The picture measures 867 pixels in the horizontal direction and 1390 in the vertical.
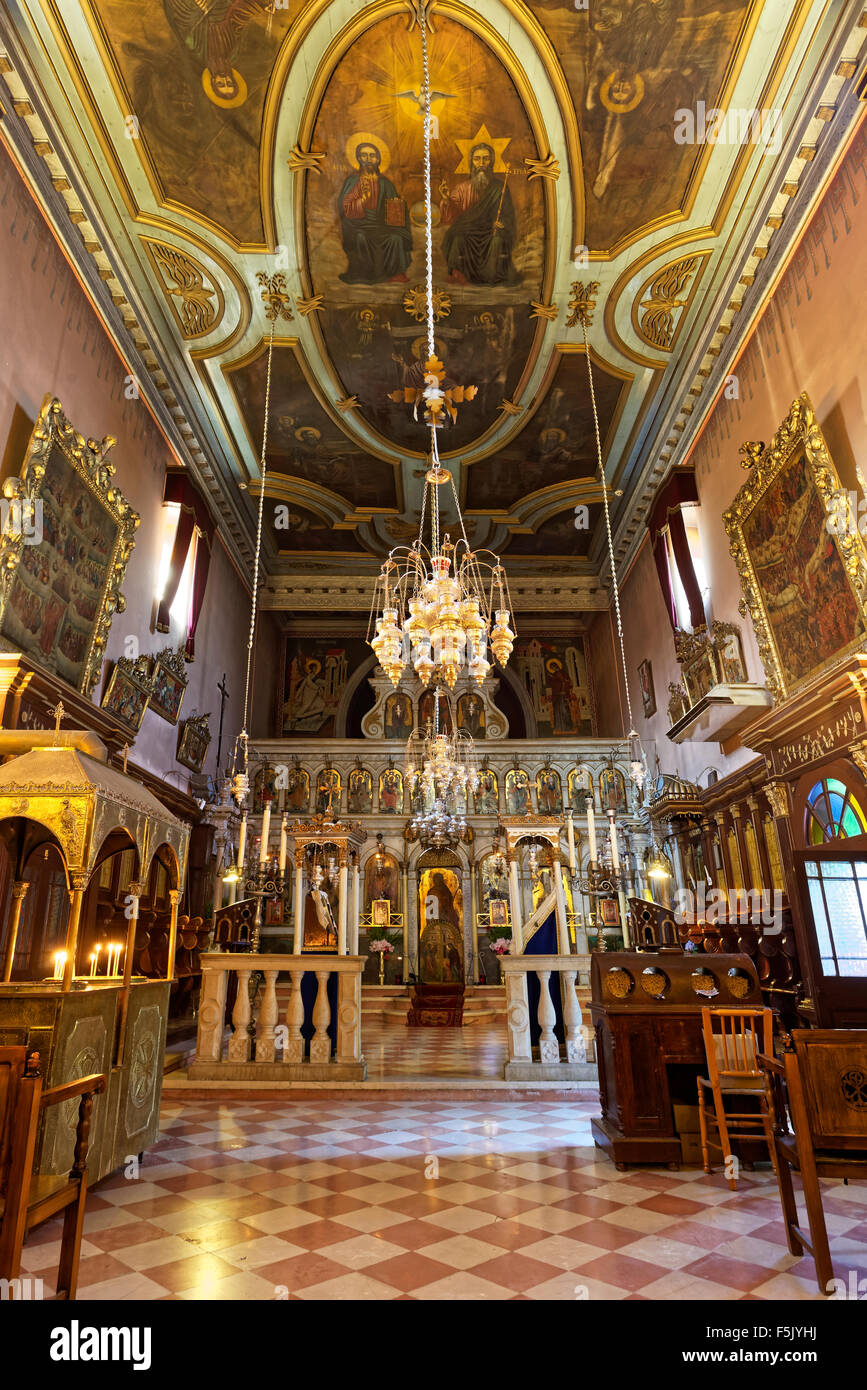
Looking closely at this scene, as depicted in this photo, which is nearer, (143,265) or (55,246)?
(55,246)

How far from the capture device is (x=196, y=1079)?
→ 21.6ft

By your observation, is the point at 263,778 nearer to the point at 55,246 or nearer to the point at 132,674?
the point at 132,674

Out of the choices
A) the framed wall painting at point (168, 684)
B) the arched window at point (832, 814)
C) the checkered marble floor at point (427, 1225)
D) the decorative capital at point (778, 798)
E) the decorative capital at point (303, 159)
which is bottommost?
the checkered marble floor at point (427, 1225)

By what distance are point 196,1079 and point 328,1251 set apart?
407 cm

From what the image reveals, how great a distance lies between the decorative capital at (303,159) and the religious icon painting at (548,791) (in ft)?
38.7

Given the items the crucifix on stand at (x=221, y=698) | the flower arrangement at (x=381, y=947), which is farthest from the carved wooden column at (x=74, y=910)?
the flower arrangement at (x=381, y=947)

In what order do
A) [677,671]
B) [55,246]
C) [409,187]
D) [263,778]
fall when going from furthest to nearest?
[263,778]
[677,671]
[409,187]
[55,246]

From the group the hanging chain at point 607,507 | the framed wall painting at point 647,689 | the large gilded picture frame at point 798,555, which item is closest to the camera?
the large gilded picture frame at point 798,555

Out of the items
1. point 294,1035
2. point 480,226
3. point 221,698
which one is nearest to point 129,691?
point 221,698

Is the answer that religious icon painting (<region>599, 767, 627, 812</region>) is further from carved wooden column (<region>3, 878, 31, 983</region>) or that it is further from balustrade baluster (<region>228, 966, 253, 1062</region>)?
carved wooden column (<region>3, 878, 31, 983</region>)

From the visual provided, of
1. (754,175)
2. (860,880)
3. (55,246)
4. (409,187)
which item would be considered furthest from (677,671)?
(55,246)

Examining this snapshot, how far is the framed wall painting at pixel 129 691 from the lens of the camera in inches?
373

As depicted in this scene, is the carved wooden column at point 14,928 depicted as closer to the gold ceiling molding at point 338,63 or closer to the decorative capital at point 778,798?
the decorative capital at point 778,798
